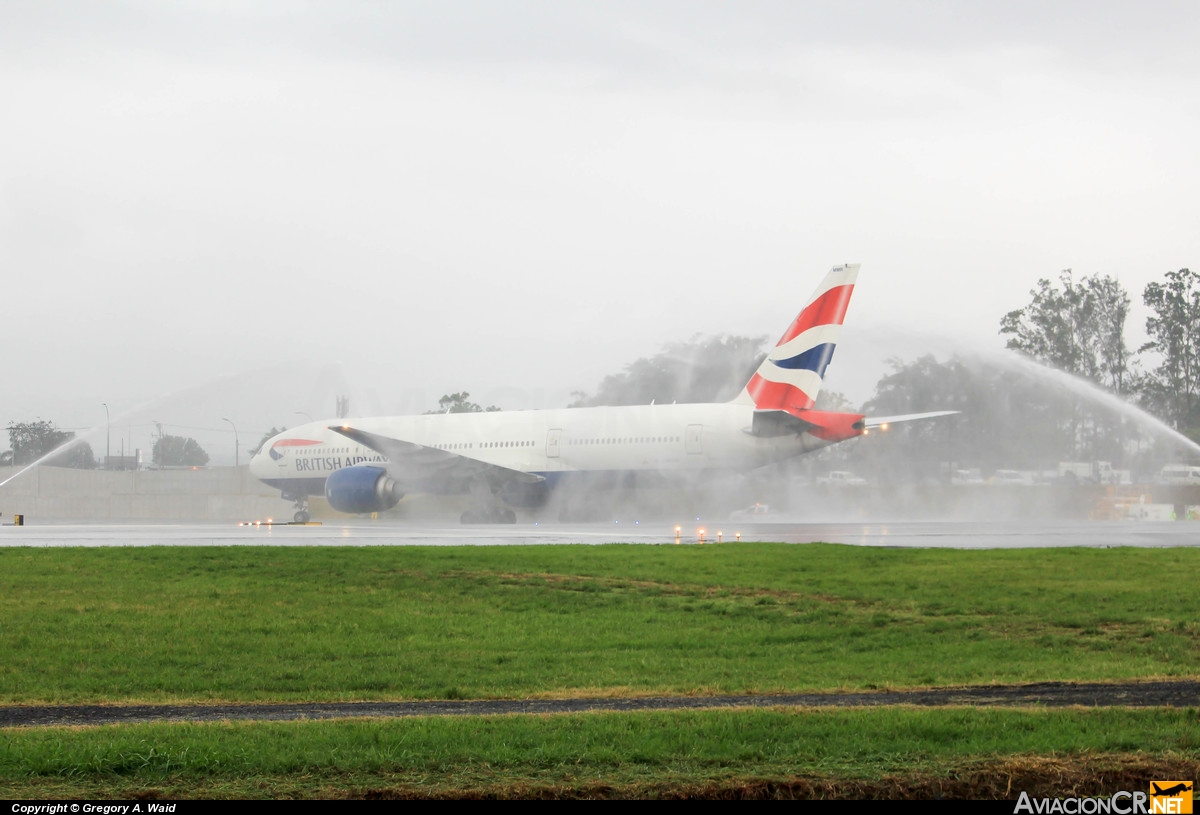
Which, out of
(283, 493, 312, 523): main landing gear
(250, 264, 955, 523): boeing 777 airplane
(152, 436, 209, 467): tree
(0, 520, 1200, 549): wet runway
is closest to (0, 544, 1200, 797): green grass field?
(0, 520, 1200, 549): wet runway

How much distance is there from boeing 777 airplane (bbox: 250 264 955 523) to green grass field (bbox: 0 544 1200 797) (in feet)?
51.2

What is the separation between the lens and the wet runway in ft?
93.0

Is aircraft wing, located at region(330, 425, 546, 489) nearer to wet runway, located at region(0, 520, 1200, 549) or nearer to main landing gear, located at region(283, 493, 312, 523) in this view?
main landing gear, located at region(283, 493, 312, 523)

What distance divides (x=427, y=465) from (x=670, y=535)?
17.4m

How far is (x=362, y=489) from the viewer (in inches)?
1777

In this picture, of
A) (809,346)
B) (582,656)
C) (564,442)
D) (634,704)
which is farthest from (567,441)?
(634,704)

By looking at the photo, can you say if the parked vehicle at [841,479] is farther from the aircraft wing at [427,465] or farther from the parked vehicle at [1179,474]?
the aircraft wing at [427,465]

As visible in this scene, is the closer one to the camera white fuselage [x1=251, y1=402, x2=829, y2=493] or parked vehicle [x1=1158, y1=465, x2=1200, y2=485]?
white fuselage [x1=251, y1=402, x2=829, y2=493]

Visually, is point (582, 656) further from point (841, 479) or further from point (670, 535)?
point (841, 479)

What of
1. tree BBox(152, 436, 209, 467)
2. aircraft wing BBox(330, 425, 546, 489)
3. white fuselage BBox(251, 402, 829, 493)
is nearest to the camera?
white fuselage BBox(251, 402, 829, 493)

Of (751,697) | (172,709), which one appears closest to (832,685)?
(751,697)

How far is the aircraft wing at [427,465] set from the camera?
4581 centimetres

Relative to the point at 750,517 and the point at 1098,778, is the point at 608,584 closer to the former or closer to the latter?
the point at 1098,778

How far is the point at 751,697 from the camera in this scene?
1196cm
